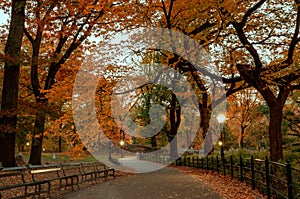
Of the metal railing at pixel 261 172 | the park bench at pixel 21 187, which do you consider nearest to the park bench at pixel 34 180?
the park bench at pixel 21 187

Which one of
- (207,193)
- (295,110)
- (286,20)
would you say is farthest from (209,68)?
(295,110)

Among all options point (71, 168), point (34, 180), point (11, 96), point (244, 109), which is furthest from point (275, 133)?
point (244, 109)

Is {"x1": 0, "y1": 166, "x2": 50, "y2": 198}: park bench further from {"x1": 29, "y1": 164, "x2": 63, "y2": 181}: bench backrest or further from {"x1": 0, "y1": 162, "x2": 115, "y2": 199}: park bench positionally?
{"x1": 29, "y1": 164, "x2": 63, "y2": 181}: bench backrest

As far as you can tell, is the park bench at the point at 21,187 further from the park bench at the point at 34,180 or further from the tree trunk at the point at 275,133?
the tree trunk at the point at 275,133

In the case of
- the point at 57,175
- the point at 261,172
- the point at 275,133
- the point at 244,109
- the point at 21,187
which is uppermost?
the point at 244,109

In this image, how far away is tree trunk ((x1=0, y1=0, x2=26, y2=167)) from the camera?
13.7 m

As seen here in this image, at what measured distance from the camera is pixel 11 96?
14844 millimetres

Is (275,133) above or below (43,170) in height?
above

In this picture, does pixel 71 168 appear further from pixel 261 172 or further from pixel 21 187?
pixel 261 172

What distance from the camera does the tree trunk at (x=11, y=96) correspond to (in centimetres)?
1367

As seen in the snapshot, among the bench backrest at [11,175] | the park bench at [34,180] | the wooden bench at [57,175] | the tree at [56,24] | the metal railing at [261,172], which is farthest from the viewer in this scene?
the tree at [56,24]

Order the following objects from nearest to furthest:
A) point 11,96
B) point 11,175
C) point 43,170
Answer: point 11,175 → point 43,170 → point 11,96

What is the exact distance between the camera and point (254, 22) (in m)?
17.8

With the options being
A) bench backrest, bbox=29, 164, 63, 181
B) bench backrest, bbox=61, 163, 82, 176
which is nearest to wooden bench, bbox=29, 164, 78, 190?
bench backrest, bbox=29, 164, 63, 181
